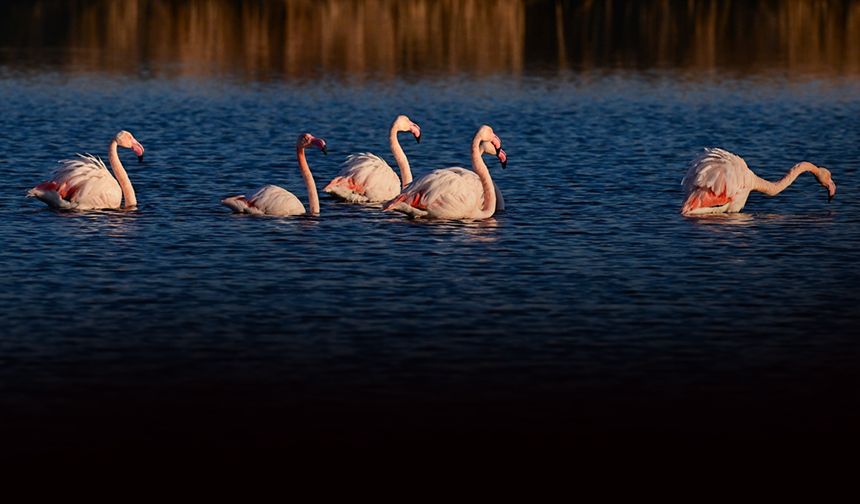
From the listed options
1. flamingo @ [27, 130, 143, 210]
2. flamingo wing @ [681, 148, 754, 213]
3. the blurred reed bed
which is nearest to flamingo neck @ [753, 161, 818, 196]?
flamingo wing @ [681, 148, 754, 213]

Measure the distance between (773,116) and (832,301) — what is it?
19.8m

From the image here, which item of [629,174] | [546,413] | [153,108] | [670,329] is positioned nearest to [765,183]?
[629,174]

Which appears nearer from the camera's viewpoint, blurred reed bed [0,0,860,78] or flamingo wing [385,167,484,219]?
flamingo wing [385,167,484,219]

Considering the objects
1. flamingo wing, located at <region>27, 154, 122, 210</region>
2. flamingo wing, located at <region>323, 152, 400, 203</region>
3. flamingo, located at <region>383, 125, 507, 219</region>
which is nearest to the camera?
flamingo, located at <region>383, 125, 507, 219</region>

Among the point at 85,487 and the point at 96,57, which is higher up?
the point at 96,57

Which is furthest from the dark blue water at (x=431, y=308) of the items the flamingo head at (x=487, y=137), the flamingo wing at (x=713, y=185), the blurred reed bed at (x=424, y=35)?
the blurred reed bed at (x=424, y=35)

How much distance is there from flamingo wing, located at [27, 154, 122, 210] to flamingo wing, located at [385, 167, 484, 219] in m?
3.45

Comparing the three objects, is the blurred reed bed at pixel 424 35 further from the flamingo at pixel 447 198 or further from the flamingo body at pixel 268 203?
the flamingo at pixel 447 198

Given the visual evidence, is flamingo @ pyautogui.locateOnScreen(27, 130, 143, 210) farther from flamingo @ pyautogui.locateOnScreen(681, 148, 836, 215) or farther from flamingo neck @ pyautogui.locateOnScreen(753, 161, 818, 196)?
flamingo neck @ pyautogui.locateOnScreen(753, 161, 818, 196)

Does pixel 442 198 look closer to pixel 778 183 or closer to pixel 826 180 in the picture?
pixel 778 183

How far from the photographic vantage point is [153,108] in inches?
1403

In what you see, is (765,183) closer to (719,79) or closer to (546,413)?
(546,413)

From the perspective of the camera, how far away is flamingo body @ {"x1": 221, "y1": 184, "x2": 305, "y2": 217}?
63.0 feet

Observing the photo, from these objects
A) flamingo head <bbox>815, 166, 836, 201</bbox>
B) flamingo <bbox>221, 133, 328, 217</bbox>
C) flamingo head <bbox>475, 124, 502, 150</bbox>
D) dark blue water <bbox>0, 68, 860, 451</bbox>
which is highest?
flamingo head <bbox>475, 124, 502, 150</bbox>
